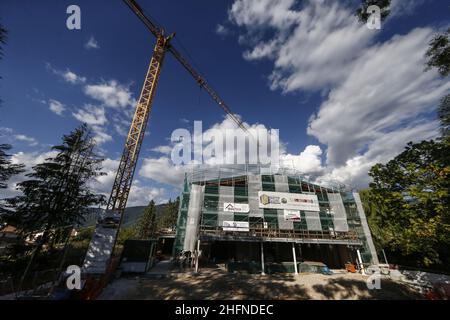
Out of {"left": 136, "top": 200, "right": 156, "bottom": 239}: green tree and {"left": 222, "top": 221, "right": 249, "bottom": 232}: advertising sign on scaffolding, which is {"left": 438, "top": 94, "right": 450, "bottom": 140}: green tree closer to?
{"left": 222, "top": 221, "right": 249, "bottom": 232}: advertising sign on scaffolding

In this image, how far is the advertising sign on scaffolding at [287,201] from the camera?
72.4 ft

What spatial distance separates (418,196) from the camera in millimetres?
8992

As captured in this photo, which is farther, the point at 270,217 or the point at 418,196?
the point at 270,217

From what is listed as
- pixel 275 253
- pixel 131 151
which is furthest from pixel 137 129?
pixel 275 253

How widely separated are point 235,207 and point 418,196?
15.5 m

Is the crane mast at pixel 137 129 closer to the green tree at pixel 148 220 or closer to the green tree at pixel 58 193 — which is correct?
the green tree at pixel 58 193

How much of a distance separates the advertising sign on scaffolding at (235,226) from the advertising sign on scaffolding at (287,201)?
9.96ft

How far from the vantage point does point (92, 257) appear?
14.7 m

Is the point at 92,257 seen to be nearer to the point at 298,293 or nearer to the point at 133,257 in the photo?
the point at 133,257

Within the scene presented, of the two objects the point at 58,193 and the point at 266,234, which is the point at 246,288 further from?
the point at 58,193

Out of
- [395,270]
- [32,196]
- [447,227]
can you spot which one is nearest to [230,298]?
Answer: [447,227]

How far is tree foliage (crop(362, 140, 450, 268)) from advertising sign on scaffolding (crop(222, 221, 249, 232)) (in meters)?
12.3

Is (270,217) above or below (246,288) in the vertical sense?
above
